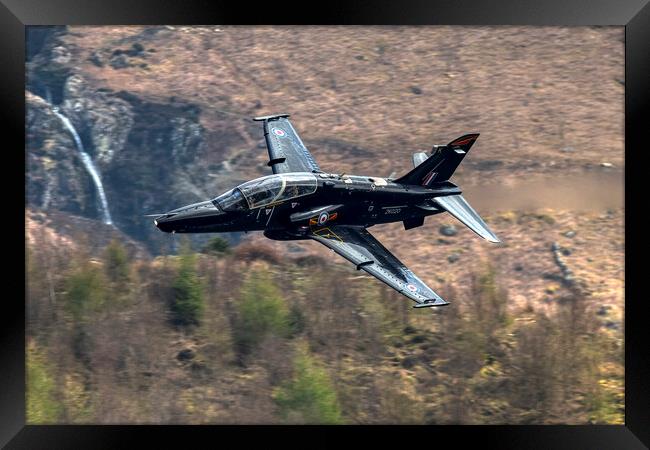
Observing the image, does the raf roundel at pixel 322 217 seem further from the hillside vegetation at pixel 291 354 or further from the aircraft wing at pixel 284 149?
the hillside vegetation at pixel 291 354

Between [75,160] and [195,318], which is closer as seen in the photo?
[195,318]

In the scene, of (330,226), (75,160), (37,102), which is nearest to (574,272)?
(330,226)

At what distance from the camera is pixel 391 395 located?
43.9m

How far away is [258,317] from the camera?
45.1 meters

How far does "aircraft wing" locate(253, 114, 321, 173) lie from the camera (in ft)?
141

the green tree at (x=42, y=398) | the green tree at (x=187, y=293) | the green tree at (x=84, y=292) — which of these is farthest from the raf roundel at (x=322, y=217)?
the green tree at (x=42, y=398)

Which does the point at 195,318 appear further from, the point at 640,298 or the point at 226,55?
the point at 226,55

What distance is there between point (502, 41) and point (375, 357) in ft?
96.2

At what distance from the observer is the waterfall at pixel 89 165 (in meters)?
60.3

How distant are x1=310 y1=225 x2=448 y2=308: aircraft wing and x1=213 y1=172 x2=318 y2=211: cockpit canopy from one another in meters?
1.67

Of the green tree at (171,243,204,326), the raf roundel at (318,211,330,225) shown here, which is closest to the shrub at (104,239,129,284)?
the green tree at (171,243,204,326)

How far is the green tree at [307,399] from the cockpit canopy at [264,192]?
7.67 meters

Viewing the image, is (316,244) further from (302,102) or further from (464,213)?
(302,102)

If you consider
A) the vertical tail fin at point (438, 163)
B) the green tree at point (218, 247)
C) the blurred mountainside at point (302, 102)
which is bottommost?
→ the green tree at point (218, 247)
